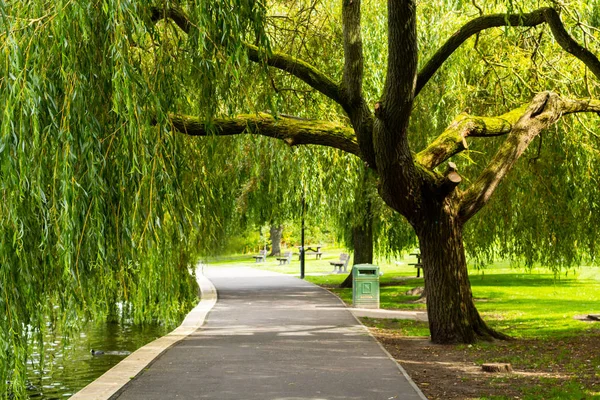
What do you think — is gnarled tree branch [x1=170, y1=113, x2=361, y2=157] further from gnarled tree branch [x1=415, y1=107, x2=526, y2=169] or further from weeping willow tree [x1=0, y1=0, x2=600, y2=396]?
gnarled tree branch [x1=415, y1=107, x2=526, y2=169]

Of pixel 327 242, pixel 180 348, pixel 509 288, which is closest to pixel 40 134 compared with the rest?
pixel 180 348

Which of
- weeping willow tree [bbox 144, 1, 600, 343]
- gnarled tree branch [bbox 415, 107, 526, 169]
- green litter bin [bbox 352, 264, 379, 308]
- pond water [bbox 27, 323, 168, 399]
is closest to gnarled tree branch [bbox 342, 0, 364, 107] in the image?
weeping willow tree [bbox 144, 1, 600, 343]

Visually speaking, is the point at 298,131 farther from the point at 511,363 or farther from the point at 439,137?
the point at 511,363

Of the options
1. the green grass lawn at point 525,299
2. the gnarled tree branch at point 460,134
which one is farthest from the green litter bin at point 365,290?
the gnarled tree branch at point 460,134

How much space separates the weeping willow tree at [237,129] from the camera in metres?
7.02

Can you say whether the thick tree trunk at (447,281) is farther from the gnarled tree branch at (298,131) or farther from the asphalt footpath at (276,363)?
the gnarled tree branch at (298,131)

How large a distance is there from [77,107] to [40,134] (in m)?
0.38

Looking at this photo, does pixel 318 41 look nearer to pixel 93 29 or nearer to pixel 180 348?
pixel 180 348

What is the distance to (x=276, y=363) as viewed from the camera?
1144 centimetres

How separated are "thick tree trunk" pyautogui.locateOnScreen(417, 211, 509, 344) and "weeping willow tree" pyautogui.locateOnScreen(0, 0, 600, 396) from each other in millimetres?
32

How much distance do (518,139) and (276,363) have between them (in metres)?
5.70

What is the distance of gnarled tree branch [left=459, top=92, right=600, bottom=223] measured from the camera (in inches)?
550

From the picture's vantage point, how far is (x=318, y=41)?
16.3 metres

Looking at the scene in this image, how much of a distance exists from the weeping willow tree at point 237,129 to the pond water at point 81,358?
1168mm
